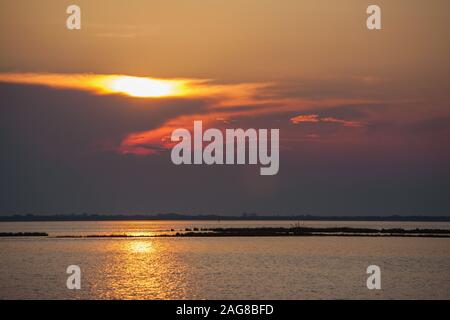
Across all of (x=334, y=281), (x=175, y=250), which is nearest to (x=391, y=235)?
(x=175, y=250)

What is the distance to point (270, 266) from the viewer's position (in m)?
71.6

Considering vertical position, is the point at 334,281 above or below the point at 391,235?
below

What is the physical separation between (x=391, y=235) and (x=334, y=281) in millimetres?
83688

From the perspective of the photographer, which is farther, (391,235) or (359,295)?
(391,235)

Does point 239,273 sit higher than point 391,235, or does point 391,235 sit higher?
point 391,235

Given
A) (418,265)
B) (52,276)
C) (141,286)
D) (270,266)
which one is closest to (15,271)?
(52,276)

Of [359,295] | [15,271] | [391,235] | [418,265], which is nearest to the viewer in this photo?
[359,295]

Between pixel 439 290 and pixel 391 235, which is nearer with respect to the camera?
pixel 439 290
